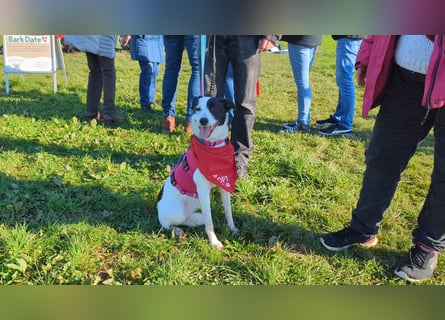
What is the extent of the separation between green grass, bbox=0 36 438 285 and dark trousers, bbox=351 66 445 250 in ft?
1.09

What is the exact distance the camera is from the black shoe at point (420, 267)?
2.23 m

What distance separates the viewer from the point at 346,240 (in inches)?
98.0

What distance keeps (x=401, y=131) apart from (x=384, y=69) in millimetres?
363

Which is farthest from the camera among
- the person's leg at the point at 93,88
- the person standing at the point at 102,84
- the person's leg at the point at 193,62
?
the person's leg at the point at 93,88

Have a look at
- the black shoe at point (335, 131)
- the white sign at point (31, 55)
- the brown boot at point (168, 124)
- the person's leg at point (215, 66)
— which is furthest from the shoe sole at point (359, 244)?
the white sign at point (31, 55)

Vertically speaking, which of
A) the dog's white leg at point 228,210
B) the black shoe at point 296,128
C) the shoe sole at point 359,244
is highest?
the black shoe at point 296,128

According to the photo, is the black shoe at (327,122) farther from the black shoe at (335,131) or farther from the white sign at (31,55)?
the white sign at (31,55)

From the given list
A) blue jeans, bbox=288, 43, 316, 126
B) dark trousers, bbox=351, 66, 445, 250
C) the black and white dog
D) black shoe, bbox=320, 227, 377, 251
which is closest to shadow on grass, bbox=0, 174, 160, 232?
the black and white dog

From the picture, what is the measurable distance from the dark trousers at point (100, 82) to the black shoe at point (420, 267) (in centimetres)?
393

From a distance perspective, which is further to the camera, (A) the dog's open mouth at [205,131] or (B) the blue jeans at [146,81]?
(B) the blue jeans at [146,81]

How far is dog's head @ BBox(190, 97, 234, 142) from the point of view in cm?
266

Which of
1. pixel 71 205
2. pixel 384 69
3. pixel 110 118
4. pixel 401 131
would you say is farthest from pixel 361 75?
pixel 110 118
